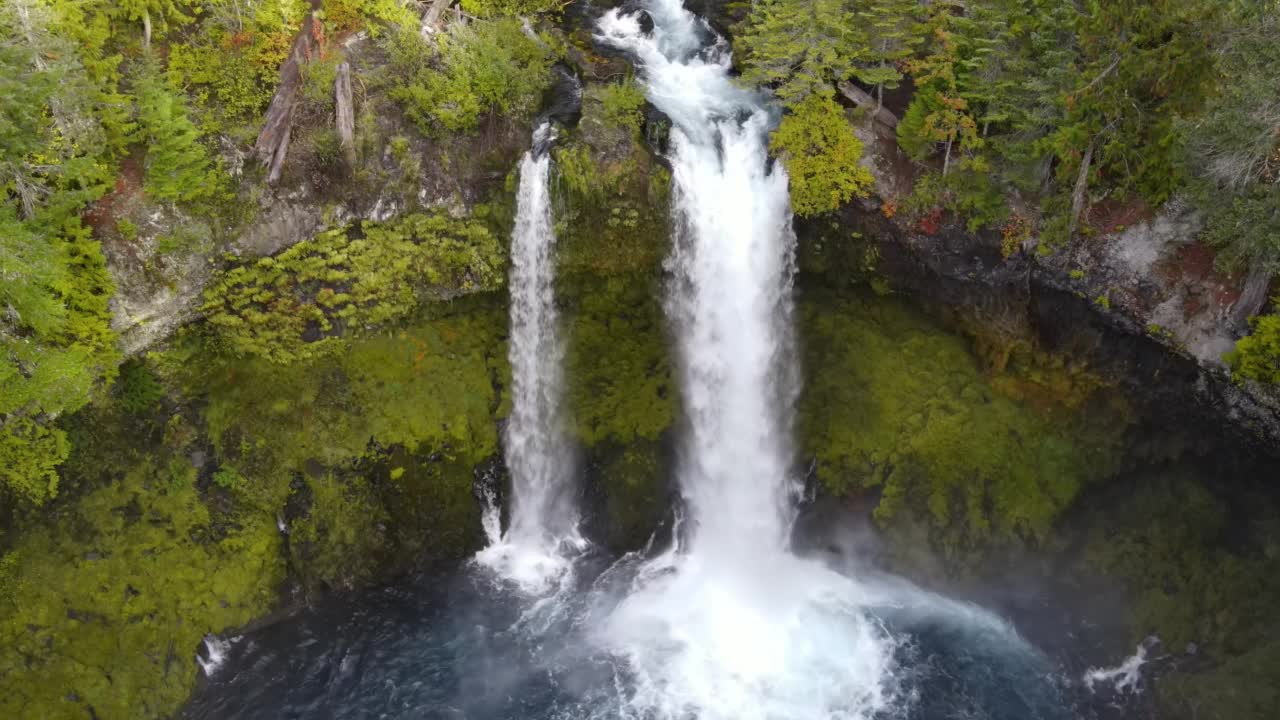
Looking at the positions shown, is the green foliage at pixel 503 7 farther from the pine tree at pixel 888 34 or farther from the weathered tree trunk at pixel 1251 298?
the weathered tree trunk at pixel 1251 298

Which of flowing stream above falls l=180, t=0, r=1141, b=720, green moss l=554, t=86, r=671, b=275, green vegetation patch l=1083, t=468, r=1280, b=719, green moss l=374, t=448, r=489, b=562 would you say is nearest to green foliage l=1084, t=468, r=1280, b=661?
green vegetation patch l=1083, t=468, r=1280, b=719

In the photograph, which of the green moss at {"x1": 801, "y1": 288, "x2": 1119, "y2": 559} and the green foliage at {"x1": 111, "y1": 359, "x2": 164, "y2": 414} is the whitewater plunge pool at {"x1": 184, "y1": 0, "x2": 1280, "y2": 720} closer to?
the green moss at {"x1": 801, "y1": 288, "x2": 1119, "y2": 559}

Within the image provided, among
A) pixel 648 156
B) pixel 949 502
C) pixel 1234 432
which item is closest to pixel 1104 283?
pixel 1234 432

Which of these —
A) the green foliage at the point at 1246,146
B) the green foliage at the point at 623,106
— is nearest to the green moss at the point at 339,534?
the green foliage at the point at 623,106

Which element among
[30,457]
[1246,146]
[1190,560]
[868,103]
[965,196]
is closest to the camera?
[1246,146]

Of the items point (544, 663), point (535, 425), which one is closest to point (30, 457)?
point (535, 425)

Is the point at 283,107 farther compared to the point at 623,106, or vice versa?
the point at 623,106

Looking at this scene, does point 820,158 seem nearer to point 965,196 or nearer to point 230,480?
point 965,196

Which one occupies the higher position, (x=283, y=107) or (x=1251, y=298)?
(x=283, y=107)

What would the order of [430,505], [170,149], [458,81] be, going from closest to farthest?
[170,149]
[458,81]
[430,505]
